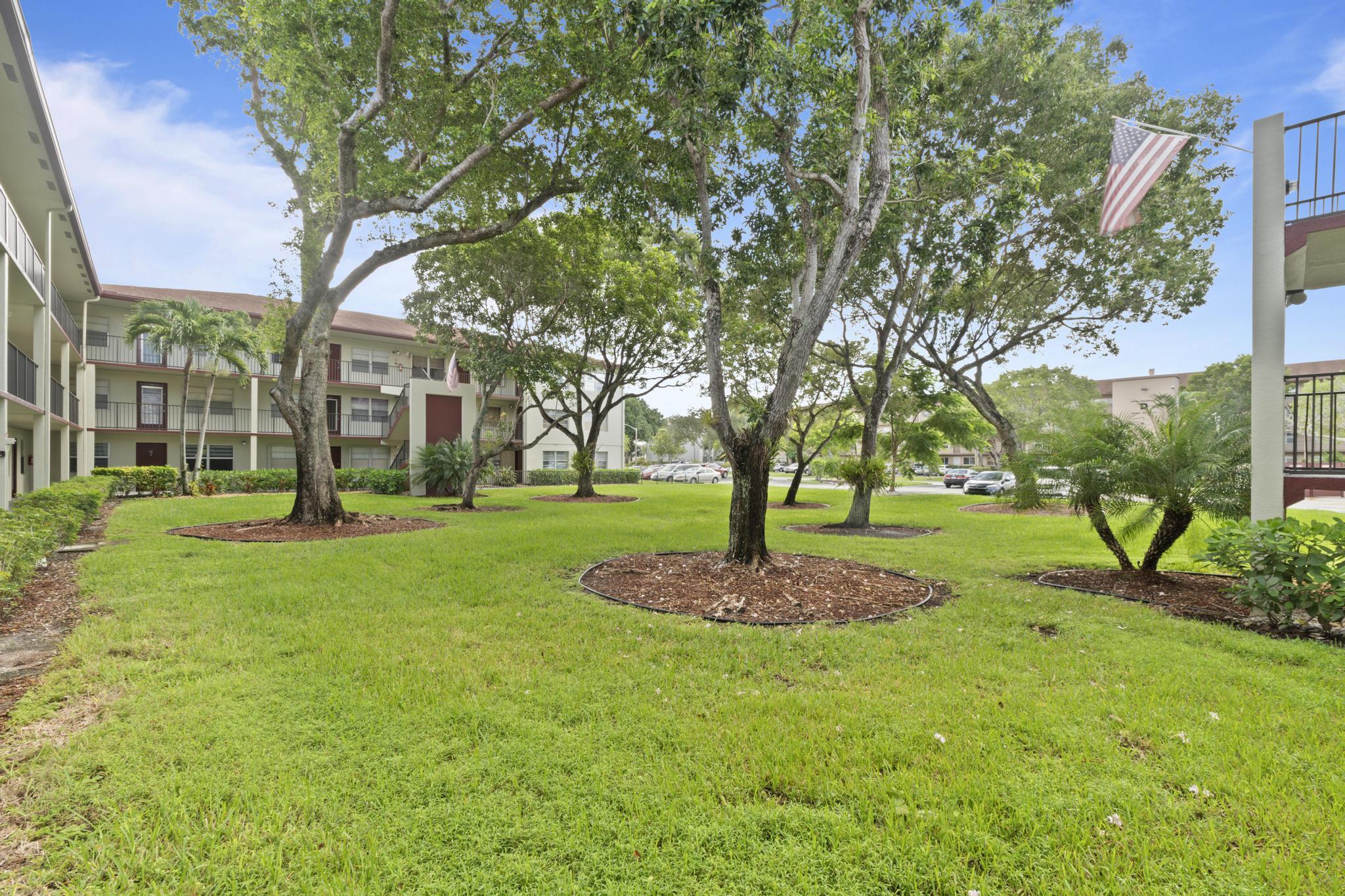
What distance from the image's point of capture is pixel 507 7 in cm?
1020

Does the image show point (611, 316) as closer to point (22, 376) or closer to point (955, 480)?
point (22, 376)

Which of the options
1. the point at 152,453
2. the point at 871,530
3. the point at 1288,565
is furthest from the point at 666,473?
the point at 1288,565

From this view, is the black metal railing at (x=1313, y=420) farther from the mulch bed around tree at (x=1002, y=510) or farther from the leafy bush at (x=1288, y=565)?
the mulch bed around tree at (x=1002, y=510)

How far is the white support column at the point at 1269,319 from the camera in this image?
5461 mm

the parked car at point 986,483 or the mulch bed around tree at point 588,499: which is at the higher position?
the parked car at point 986,483

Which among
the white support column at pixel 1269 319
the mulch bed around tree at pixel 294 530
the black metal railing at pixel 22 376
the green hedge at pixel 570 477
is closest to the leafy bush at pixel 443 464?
the mulch bed around tree at pixel 294 530

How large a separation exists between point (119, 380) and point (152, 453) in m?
3.31

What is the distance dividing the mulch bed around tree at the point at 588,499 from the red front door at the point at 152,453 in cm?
1692

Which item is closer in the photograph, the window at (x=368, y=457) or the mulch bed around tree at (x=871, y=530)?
the mulch bed around tree at (x=871, y=530)

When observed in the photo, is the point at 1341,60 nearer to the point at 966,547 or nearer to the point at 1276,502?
the point at 1276,502

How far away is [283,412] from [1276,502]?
1596 cm

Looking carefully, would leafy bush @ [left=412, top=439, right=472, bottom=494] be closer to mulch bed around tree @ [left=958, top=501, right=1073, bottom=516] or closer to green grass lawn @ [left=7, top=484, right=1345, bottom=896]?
green grass lawn @ [left=7, top=484, right=1345, bottom=896]

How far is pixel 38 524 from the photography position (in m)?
6.91

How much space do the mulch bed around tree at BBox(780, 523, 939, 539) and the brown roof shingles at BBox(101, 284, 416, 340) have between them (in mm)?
20821
